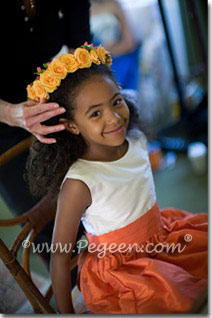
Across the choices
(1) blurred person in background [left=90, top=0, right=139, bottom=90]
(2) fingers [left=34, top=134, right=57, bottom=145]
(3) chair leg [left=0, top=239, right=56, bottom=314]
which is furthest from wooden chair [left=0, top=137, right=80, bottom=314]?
(1) blurred person in background [left=90, top=0, right=139, bottom=90]

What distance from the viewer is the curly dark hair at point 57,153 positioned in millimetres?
773

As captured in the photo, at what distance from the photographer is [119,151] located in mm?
906

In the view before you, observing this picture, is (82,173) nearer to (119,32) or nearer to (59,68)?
(59,68)

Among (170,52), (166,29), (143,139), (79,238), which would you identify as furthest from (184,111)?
(79,238)

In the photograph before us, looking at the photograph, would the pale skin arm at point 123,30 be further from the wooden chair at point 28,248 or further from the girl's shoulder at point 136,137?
the wooden chair at point 28,248

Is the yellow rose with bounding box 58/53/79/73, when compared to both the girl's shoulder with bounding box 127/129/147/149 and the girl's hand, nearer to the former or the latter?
the girl's hand

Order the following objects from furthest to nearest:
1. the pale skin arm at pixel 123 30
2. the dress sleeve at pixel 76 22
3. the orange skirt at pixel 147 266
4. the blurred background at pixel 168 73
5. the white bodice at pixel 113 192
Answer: the pale skin arm at pixel 123 30
the blurred background at pixel 168 73
the dress sleeve at pixel 76 22
the white bodice at pixel 113 192
the orange skirt at pixel 147 266

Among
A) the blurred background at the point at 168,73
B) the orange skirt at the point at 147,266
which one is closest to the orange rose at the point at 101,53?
the orange skirt at the point at 147,266

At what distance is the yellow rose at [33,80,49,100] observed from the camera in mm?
737

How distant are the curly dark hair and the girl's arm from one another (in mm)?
56

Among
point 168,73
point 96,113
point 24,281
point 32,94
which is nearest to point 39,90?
point 32,94

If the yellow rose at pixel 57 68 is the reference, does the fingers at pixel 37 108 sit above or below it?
below

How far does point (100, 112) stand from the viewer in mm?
766

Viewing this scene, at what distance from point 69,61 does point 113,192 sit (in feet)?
1.09
